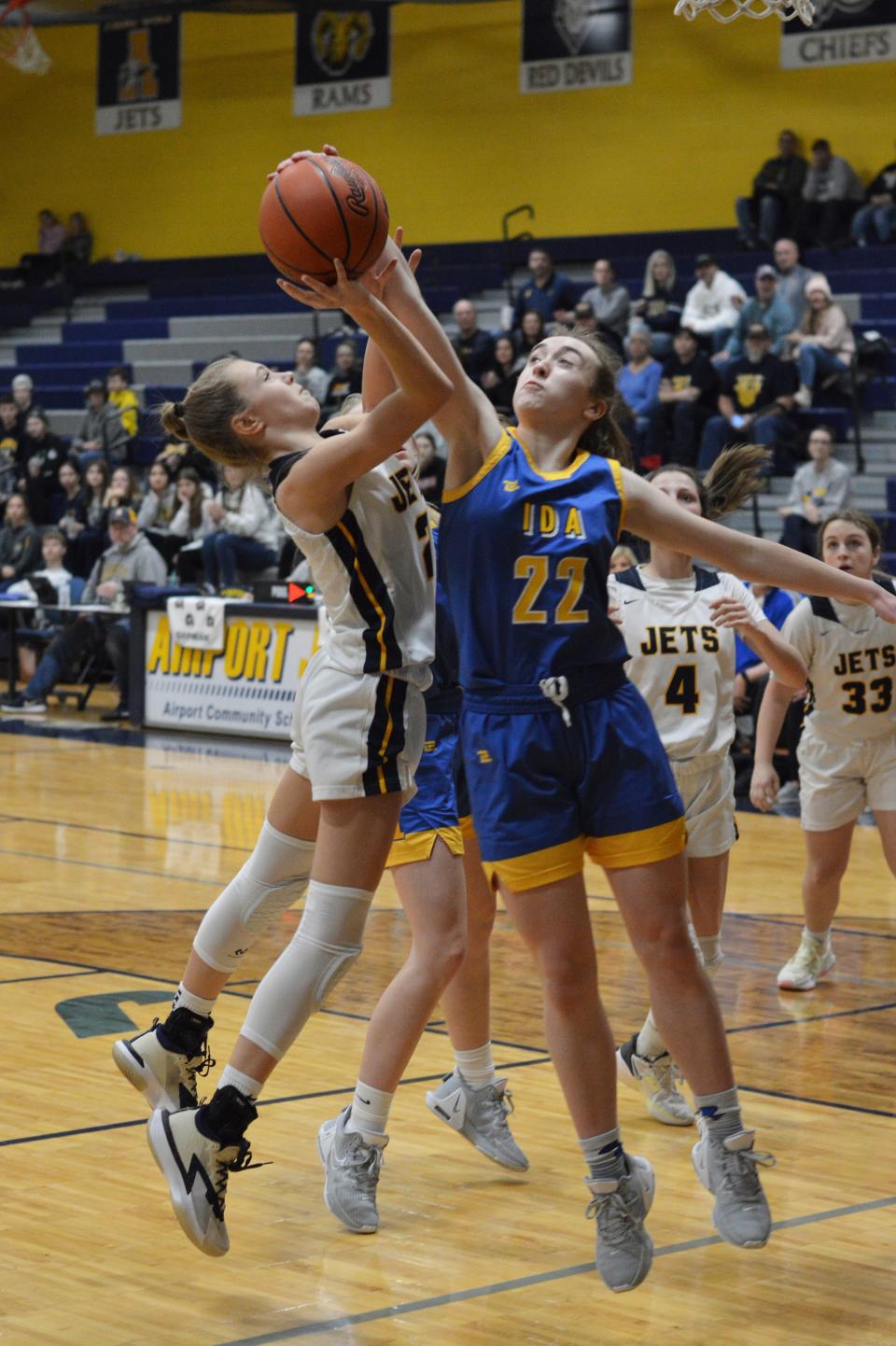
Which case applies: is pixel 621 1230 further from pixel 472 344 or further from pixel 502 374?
pixel 472 344

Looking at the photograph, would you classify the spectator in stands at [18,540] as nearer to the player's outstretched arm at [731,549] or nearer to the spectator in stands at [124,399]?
the spectator in stands at [124,399]

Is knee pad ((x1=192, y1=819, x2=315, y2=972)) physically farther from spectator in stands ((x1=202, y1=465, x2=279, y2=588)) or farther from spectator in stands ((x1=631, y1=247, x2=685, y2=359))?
spectator in stands ((x1=631, y1=247, x2=685, y2=359))

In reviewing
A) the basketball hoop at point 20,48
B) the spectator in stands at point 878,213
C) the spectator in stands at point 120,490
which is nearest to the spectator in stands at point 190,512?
the spectator in stands at point 120,490

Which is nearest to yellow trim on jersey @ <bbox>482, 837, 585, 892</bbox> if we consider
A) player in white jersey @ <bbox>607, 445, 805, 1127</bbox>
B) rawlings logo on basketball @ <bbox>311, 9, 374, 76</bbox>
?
player in white jersey @ <bbox>607, 445, 805, 1127</bbox>

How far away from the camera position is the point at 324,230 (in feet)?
10.7

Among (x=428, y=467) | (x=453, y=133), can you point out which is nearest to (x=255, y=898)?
(x=428, y=467)

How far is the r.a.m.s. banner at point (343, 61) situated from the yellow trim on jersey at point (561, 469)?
18.0 metres

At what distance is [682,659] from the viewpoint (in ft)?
16.1

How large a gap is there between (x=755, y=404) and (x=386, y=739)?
11.1 meters

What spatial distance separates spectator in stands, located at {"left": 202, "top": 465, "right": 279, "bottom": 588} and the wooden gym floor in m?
7.32

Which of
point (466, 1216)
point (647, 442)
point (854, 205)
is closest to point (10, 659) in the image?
point (647, 442)

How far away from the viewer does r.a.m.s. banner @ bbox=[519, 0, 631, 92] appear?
18.8 metres

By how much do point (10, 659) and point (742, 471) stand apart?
10.6 meters

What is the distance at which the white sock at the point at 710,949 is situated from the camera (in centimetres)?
470
